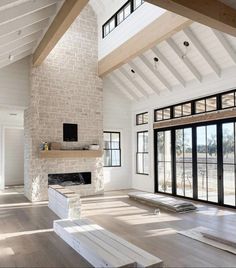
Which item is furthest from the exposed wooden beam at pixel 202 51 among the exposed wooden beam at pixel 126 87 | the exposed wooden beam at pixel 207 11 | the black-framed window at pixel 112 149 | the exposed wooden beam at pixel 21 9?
the black-framed window at pixel 112 149

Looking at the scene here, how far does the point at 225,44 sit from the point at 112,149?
5537 mm

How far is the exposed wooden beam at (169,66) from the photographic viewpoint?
734 cm

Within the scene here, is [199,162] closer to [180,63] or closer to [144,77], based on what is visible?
[180,63]

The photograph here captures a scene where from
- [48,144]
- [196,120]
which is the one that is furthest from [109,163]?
[196,120]

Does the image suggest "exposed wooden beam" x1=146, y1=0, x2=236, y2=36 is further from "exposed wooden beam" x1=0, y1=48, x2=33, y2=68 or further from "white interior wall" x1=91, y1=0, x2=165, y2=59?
"exposed wooden beam" x1=0, y1=48, x2=33, y2=68

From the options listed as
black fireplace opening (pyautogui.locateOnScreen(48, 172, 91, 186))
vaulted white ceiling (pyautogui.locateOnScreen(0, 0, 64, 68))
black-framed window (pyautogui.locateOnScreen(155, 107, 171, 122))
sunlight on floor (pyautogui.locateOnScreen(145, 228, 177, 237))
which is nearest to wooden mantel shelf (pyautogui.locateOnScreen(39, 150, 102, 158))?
black fireplace opening (pyautogui.locateOnScreen(48, 172, 91, 186))

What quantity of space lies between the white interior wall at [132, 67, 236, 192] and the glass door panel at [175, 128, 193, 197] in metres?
1.07

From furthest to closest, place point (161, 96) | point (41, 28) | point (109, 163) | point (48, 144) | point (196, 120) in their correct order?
point (109, 163), point (161, 96), point (48, 144), point (196, 120), point (41, 28)

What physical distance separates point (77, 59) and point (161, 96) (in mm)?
3122

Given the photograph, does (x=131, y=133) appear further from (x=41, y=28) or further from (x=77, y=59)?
(x=41, y=28)

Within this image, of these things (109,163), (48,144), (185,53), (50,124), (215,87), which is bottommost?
(109,163)

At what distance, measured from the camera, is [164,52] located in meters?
7.31

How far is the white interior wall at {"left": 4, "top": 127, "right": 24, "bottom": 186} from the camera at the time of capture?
37.6ft

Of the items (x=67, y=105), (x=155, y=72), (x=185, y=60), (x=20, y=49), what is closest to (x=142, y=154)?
(x=155, y=72)
